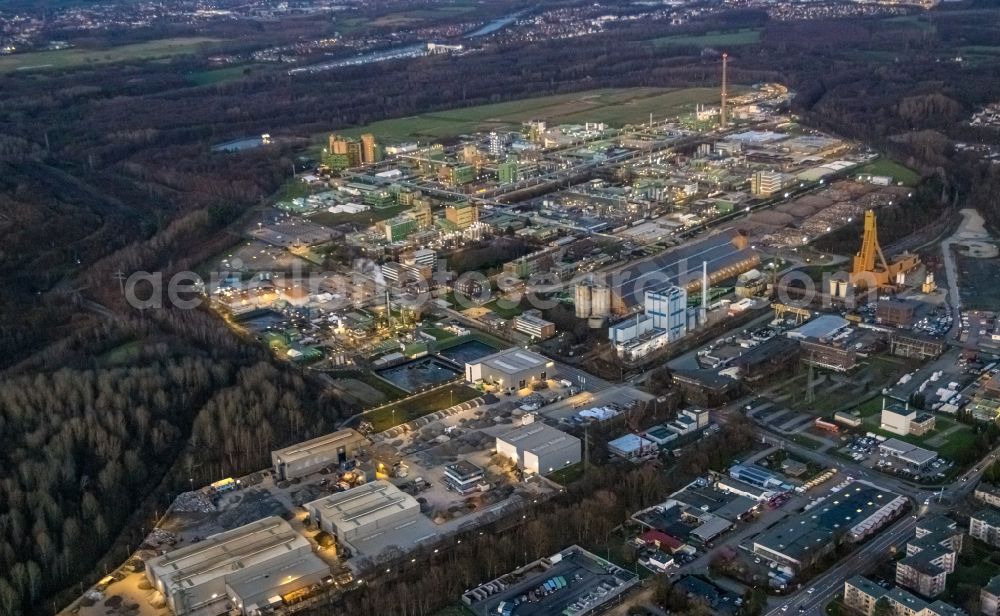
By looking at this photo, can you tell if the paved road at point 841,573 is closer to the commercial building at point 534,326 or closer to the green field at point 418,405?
the green field at point 418,405

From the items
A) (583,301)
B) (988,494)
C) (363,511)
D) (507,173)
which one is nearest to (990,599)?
(988,494)

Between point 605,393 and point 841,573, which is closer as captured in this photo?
point 841,573

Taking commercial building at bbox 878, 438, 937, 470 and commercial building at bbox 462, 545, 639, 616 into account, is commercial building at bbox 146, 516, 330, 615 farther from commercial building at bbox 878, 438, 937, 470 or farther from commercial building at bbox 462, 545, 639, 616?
commercial building at bbox 878, 438, 937, 470

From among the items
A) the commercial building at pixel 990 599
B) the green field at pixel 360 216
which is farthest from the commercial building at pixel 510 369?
the green field at pixel 360 216

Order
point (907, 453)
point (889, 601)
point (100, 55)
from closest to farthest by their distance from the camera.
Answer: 1. point (889, 601)
2. point (907, 453)
3. point (100, 55)

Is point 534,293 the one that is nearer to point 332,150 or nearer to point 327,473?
point 327,473

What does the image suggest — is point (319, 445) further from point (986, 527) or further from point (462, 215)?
point (462, 215)

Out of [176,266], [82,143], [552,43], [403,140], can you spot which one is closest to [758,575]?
[176,266]
